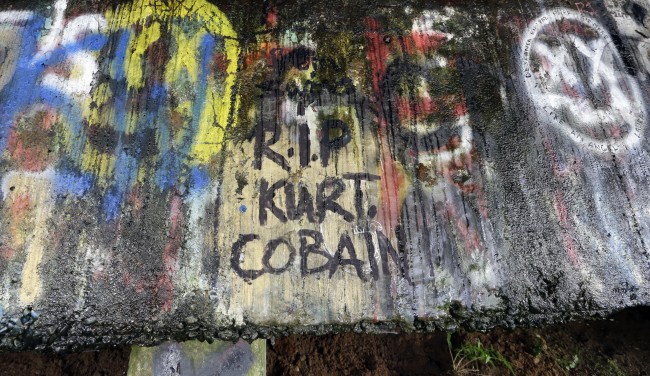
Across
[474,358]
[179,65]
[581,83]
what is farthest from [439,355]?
[179,65]

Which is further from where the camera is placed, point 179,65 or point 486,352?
point 486,352

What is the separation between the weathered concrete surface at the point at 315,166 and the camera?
6.84 feet

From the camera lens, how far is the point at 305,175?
2.27 m

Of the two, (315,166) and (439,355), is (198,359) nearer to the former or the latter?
(315,166)

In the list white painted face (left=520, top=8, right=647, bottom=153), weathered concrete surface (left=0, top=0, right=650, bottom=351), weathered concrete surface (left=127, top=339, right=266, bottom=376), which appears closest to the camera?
weathered concrete surface (left=0, top=0, right=650, bottom=351)

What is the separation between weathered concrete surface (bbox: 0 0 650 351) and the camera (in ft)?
6.84

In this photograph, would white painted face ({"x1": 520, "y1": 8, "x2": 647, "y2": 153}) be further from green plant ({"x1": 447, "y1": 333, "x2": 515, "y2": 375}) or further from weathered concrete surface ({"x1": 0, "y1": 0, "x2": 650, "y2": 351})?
green plant ({"x1": 447, "y1": 333, "x2": 515, "y2": 375})

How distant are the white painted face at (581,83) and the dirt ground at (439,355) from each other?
43.7 inches

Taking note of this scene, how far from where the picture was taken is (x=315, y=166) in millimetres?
2285

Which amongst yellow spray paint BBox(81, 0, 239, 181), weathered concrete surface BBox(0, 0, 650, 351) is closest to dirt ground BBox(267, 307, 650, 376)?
weathered concrete surface BBox(0, 0, 650, 351)

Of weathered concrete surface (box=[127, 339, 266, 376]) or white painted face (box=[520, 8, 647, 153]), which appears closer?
weathered concrete surface (box=[127, 339, 266, 376])

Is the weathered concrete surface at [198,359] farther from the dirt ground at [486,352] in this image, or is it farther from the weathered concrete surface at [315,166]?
the dirt ground at [486,352]

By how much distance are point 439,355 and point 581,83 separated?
70.7 inches

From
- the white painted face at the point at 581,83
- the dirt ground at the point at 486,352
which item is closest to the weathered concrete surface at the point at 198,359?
the dirt ground at the point at 486,352
